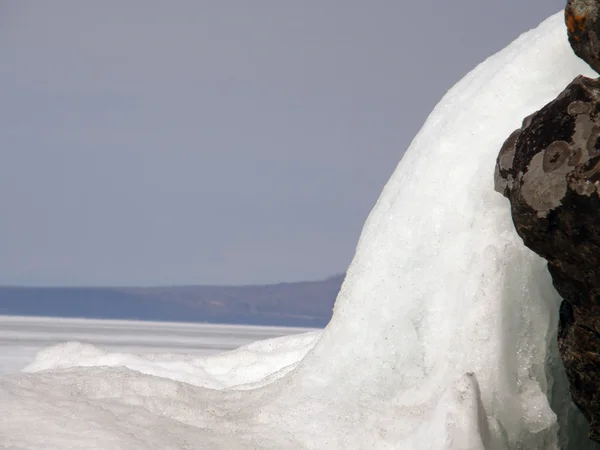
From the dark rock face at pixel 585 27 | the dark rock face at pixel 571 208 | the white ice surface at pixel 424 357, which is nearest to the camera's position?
the dark rock face at pixel 571 208

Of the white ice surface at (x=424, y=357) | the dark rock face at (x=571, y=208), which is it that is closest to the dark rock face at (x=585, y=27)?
the dark rock face at (x=571, y=208)

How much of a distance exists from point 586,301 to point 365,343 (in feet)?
6.03

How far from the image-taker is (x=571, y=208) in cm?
421

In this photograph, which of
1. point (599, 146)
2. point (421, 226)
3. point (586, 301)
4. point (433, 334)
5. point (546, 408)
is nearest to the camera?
point (599, 146)

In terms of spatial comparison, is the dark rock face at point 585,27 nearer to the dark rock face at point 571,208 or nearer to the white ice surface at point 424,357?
the dark rock face at point 571,208

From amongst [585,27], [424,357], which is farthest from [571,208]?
[424,357]

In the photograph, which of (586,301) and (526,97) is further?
(526,97)

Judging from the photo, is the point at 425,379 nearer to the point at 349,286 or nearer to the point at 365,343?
the point at 365,343

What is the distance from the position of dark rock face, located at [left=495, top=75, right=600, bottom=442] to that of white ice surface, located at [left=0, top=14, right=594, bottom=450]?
470 millimetres

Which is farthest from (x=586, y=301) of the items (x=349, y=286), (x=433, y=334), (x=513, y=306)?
(x=349, y=286)

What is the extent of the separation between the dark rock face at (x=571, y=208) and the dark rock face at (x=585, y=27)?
0.27 metres

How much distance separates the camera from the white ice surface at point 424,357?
4723mm

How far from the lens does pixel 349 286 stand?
615 cm

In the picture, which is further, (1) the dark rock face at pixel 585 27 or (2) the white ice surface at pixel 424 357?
(2) the white ice surface at pixel 424 357
